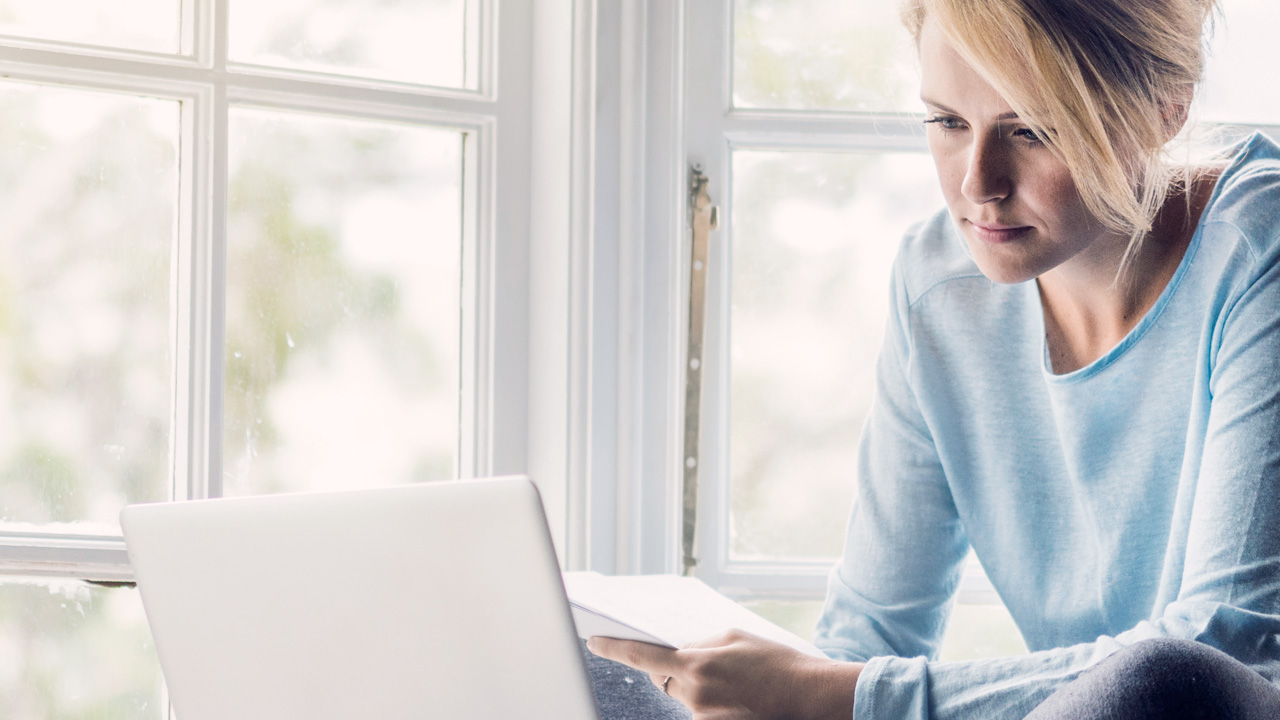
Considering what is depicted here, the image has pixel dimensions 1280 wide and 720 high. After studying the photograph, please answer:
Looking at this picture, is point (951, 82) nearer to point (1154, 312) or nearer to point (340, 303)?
point (1154, 312)

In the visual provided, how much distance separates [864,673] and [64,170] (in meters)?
1.07

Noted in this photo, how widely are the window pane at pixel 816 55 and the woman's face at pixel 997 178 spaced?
0.50 metres

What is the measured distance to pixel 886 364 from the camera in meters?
1.16

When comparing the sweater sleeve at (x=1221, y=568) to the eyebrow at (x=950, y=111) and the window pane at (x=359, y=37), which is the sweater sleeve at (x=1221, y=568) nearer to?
the eyebrow at (x=950, y=111)

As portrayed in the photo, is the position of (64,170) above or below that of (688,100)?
below

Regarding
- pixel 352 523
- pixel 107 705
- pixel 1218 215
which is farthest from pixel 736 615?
pixel 107 705

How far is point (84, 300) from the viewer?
1239mm

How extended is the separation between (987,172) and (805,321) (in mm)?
587

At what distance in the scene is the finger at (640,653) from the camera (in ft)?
2.53

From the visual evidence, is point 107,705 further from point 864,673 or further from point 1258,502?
point 1258,502

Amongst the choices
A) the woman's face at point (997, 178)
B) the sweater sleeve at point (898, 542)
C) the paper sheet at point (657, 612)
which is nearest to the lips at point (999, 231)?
the woman's face at point (997, 178)

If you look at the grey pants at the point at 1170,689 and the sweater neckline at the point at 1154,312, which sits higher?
the sweater neckline at the point at 1154,312

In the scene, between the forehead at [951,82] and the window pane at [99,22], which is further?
the window pane at [99,22]

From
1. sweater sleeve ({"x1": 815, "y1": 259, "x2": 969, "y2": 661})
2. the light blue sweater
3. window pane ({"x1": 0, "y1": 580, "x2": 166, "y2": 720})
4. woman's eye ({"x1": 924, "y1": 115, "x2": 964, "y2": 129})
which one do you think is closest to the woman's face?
woman's eye ({"x1": 924, "y1": 115, "x2": 964, "y2": 129})
